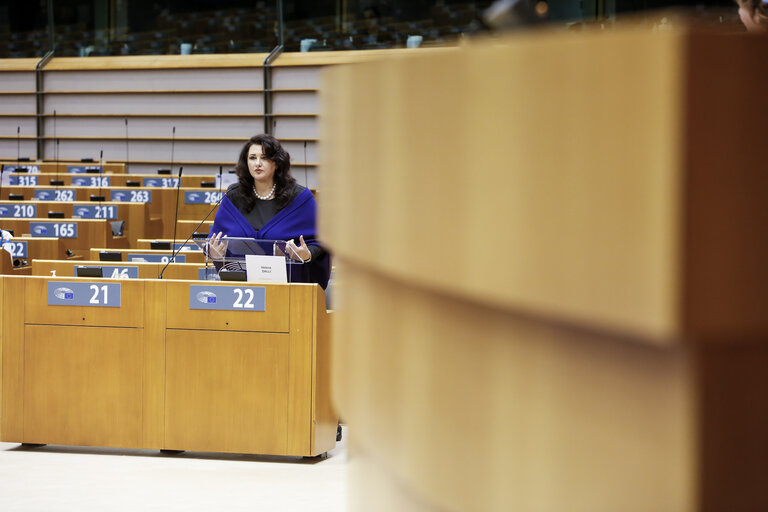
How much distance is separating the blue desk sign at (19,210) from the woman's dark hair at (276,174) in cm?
462

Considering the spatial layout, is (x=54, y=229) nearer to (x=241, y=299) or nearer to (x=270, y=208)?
(x=270, y=208)

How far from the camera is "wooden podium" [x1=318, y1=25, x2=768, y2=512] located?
2.31 ft

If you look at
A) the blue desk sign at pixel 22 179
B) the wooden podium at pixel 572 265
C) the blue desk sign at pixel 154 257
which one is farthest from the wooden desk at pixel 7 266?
the blue desk sign at pixel 22 179

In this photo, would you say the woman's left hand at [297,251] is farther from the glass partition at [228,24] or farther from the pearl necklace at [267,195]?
the glass partition at [228,24]

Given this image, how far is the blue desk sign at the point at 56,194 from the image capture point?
10.3 meters

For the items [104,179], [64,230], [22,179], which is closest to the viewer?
[64,230]

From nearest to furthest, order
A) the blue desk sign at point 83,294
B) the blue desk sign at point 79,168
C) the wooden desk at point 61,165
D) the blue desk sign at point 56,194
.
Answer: the blue desk sign at point 83,294
the blue desk sign at point 56,194
the blue desk sign at point 79,168
the wooden desk at point 61,165

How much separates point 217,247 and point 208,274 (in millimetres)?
348

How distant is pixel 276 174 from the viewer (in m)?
4.47

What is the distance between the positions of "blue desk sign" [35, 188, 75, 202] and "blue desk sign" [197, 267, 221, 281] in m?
6.19

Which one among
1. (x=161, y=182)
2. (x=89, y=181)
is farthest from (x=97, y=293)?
(x=89, y=181)

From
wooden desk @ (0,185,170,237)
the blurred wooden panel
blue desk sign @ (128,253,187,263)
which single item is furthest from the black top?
wooden desk @ (0,185,170,237)

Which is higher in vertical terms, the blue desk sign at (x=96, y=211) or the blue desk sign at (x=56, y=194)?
the blue desk sign at (x=56, y=194)

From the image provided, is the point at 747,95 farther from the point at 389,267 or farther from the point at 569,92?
the point at 389,267
